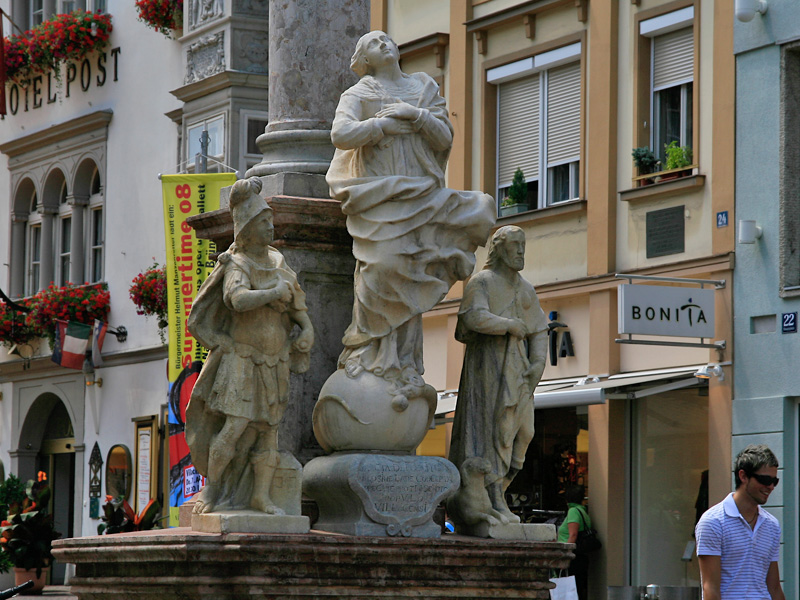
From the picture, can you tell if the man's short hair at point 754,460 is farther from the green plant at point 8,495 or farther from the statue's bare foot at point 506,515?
the green plant at point 8,495

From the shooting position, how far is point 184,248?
65.0 ft

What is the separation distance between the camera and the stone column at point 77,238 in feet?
95.1

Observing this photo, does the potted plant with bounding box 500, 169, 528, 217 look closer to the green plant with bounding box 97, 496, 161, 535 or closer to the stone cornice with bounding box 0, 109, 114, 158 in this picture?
the green plant with bounding box 97, 496, 161, 535

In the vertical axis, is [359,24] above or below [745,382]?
above

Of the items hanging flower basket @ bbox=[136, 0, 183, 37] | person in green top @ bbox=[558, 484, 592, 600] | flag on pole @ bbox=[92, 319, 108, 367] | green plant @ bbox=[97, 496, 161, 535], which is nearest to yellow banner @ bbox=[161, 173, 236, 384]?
green plant @ bbox=[97, 496, 161, 535]

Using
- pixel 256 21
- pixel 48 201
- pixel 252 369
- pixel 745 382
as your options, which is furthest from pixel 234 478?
pixel 48 201

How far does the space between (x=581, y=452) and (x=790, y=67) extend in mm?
4729

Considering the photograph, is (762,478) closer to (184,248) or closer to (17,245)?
(184,248)

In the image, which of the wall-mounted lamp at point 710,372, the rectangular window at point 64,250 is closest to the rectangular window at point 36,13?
the rectangular window at point 64,250

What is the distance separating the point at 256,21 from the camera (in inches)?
970

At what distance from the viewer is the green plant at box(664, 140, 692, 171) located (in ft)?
59.4

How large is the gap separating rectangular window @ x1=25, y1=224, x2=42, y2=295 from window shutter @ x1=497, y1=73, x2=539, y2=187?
38.2ft

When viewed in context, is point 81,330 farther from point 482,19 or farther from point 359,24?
point 359,24

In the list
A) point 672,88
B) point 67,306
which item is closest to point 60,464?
point 67,306
